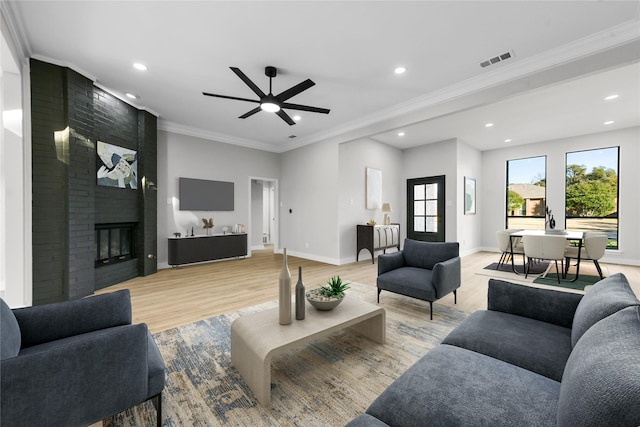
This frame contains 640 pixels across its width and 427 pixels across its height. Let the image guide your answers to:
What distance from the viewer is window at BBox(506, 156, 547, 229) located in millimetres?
6840

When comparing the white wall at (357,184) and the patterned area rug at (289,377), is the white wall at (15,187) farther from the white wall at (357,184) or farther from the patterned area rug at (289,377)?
the white wall at (357,184)

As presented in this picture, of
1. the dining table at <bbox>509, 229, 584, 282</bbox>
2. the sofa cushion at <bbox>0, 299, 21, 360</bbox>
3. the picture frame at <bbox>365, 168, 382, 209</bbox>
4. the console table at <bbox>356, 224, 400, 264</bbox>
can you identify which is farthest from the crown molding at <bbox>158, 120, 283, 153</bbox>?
the dining table at <bbox>509, 229, 584, 282</bbox>

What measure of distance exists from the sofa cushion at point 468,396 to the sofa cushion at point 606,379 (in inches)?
7.3

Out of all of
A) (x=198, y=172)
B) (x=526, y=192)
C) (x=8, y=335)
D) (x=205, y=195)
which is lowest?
(x=8, y=335)

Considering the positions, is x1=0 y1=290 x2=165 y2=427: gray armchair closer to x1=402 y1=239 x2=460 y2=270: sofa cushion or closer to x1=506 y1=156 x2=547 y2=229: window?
x1=402 y1=239 x2=460 y2=270: sofa cushion

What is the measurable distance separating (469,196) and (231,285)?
6229mm

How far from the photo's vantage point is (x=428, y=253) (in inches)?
132

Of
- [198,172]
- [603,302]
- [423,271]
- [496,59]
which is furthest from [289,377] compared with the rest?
[198,172]

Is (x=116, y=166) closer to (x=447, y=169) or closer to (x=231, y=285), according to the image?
(x=231, y=285)

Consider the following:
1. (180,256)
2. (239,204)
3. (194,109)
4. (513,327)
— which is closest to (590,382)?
(513,327)

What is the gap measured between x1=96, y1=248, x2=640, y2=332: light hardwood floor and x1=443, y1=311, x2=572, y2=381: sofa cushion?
131 centimetres

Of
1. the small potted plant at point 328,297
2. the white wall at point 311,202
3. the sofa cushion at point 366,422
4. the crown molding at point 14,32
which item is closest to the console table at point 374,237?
the white wall at point 311,202

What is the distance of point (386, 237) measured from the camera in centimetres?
626

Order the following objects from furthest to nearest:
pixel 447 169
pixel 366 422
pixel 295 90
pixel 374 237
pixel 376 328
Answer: pixel 447 169, pixel 374 237, pixel 295 90, pixel 376 328, pixel 366 422
